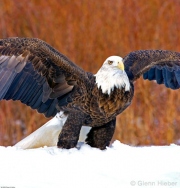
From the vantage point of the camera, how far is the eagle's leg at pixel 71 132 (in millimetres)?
4875

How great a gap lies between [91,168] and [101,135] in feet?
3.00

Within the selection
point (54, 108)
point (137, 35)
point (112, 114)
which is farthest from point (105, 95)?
point (137, 35)

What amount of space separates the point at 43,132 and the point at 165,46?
315 centimetres

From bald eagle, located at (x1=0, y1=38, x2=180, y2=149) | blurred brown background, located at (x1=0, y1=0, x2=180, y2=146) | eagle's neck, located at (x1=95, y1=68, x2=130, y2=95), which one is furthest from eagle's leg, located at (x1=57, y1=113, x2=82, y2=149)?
blurred brown background, located at (x1=0, y1=0, x2=180, y2=146)

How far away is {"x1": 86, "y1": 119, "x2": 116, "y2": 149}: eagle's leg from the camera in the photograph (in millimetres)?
5050

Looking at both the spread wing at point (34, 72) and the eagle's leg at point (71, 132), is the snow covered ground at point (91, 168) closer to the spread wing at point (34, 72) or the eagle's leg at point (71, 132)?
the eagle's leg at point (71, 132)

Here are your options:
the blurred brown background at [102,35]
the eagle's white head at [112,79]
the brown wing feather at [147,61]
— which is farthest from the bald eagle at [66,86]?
the blurred brown background at [102,35]

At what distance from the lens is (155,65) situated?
220 inches

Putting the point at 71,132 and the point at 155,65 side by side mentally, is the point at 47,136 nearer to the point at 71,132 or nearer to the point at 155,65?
the point at 71,132

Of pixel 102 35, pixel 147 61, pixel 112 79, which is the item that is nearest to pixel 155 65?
pixel 147 61

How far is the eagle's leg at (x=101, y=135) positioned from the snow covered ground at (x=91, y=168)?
26cm

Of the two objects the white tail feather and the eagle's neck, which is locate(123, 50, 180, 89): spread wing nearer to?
the eagle's neck

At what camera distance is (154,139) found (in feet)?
24.0

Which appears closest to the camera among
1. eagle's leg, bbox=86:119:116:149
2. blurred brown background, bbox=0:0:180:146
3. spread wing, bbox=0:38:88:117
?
spread wing, bbox=0:38:88:117
